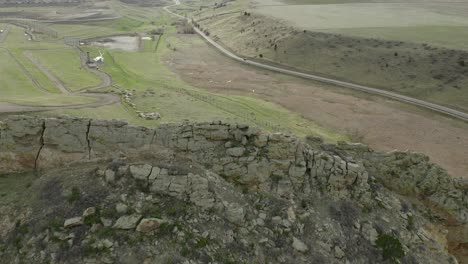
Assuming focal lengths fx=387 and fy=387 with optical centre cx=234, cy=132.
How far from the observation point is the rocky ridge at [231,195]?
20.7 metres

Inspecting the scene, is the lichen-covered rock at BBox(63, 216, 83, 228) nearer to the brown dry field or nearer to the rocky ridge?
the rocky ridge

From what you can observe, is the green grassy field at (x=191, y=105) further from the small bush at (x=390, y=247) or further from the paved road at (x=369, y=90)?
the small bush at (x=390, y=247)

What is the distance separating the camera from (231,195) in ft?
76.2

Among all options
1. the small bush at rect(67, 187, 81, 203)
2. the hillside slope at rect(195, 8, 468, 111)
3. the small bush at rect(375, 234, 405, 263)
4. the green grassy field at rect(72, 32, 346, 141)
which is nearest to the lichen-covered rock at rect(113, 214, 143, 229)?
the small bush at rect(67, 187, 81, 203)

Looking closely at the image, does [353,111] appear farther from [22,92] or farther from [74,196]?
[74,196]

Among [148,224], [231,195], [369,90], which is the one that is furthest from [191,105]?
[148,224]

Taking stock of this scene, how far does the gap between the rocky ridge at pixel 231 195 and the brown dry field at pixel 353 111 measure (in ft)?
111

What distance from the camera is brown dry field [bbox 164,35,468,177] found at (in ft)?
199

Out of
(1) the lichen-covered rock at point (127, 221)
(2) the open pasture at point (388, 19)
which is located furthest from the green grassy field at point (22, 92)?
(2) the open pasture at point (388, 19)

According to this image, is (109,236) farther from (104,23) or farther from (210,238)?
(104,23)

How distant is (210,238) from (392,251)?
10673mm

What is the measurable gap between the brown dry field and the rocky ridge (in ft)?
111

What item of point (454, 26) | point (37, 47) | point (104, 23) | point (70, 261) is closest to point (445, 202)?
point (70, 261)

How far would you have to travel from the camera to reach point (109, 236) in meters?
20.2
